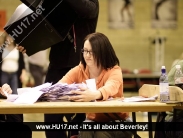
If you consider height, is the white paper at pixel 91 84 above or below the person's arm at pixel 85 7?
below

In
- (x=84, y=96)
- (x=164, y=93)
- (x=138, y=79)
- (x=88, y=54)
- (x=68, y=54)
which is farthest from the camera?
(x=138, y=79)

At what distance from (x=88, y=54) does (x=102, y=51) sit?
10 cm

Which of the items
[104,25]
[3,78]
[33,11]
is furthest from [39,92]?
[104,25]

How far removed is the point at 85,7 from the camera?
2.87 metres

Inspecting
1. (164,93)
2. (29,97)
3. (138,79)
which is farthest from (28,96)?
(138,79)

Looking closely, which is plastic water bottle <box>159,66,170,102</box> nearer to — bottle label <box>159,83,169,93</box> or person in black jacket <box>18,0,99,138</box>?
bottle label <box>159,83,169,93</box>

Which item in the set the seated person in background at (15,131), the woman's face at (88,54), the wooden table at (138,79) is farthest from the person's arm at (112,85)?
the wooden table at (138,79)

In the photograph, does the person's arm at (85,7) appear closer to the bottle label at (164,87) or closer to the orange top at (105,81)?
the orange top at (105,81)

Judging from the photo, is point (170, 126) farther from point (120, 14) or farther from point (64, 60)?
point (120, 14)

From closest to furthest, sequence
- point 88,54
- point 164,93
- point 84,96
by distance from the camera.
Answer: point 164,93
point 84,96
point 88,54

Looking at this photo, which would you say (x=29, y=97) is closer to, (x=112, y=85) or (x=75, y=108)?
(x=75, y=108)

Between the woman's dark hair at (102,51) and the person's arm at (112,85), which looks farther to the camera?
the woman's dark hair at (102,51)

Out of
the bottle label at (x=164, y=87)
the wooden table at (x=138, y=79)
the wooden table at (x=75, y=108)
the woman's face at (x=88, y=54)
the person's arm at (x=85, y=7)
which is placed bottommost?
Answer: the wooden table at (x=138, y=79)

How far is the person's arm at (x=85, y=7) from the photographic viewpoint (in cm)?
285
